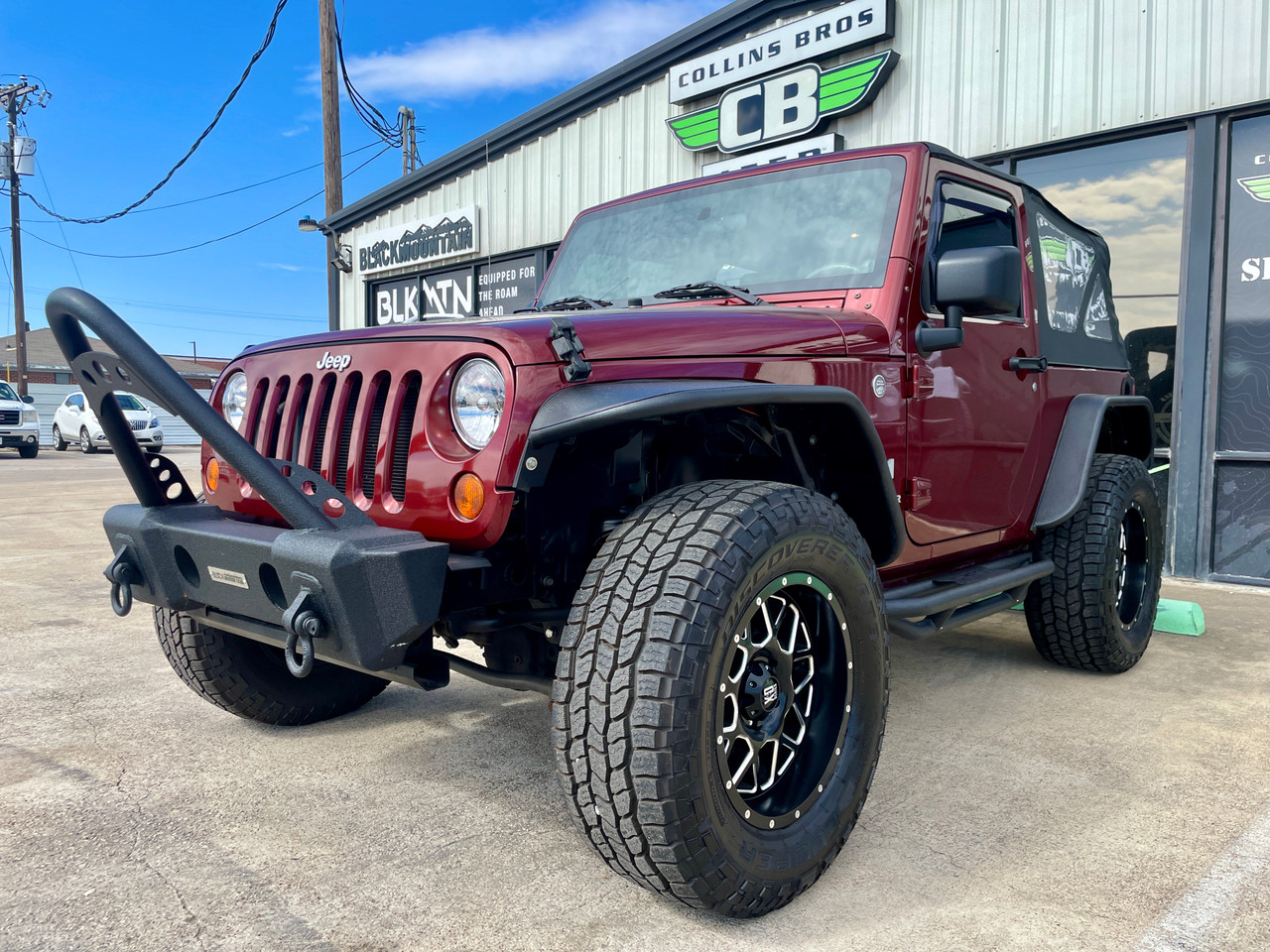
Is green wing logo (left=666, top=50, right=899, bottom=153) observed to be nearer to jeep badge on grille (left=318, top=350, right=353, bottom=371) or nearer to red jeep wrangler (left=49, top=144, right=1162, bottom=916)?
red jeep wrangler (left=49, top=144, right=1162, bottom=916)

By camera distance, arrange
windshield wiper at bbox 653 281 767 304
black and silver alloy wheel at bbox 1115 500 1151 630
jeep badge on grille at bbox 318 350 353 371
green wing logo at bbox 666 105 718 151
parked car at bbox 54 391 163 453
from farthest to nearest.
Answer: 1. parked car at bbox 54 391 163 453
2. green wing logo at bbox 666 105 718 151
3. black and silver alloy wheel at bbox 1115 500 1151 630
4. windshield wiper at bbox 653 281 767 304
5. jeep badge on grille at bbox 318 350 353 371

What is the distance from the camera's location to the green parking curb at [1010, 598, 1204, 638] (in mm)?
4707

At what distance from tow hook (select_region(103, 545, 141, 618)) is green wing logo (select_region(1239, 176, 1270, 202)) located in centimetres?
681

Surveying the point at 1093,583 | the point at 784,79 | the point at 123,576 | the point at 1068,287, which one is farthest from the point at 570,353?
the point at 784,79

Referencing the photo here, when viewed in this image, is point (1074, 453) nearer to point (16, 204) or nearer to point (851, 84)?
point (851, 84)

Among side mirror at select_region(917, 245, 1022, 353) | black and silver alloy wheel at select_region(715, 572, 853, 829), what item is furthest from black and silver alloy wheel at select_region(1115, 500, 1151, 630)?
black and silver alloy wheel at select_region(715, 572, 853, 829)

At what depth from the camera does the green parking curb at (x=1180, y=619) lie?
471 cm

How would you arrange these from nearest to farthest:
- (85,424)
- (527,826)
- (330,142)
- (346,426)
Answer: (346,426)
(527,826)
(330,142)
(85,424)

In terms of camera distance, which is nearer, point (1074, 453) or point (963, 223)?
point (963, 223)

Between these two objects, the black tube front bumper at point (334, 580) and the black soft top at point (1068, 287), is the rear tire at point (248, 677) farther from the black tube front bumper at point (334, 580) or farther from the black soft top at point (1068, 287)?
the black soft top at point (1068, 287)

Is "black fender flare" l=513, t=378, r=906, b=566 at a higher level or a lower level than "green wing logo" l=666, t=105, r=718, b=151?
lower

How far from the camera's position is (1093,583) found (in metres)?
3.72

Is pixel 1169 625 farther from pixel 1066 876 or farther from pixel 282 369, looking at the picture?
pixel 282 369

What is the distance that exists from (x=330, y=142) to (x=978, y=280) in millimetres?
14597
